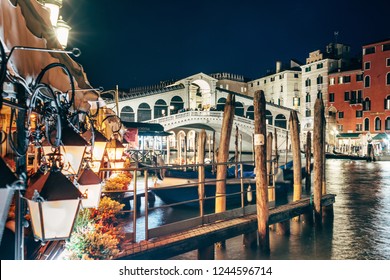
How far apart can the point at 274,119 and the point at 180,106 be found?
8227 mm

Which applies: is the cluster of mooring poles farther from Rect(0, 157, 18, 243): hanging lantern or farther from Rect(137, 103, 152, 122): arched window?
Rect(137, 103, 152, 122): arched window

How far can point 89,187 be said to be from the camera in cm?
214

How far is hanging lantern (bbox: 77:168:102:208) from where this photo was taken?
2.11 meters

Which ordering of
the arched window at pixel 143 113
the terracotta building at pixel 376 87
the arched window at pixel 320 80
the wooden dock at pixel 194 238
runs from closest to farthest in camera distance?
the wooden dock at pixel 194 238 → the terracotta building at pixel 376 87 → the arched window at pixel 143 113 → the arched window at pixel 320 80

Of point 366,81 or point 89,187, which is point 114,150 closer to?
point 89,187

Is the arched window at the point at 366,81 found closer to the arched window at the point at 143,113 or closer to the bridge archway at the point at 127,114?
the arched window at the point at 143,113

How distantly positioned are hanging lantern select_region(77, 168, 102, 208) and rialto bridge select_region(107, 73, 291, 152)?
1916cm

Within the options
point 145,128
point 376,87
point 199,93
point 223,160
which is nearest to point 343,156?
point 376,87

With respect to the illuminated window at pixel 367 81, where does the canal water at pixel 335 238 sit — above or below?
below

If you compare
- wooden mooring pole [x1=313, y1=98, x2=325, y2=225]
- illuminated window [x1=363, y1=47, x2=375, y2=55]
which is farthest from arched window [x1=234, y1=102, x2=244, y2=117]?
wooden mooring pole [x1=313, y1=98, x2=325, y2=225]

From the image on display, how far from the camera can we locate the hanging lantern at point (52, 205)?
54.2 inches

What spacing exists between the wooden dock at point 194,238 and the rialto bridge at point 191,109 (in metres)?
17.4

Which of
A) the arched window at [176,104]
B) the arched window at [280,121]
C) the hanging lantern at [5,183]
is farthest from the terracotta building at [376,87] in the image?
the hanging lantern at [5,183]

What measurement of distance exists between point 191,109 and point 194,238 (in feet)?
67.2
